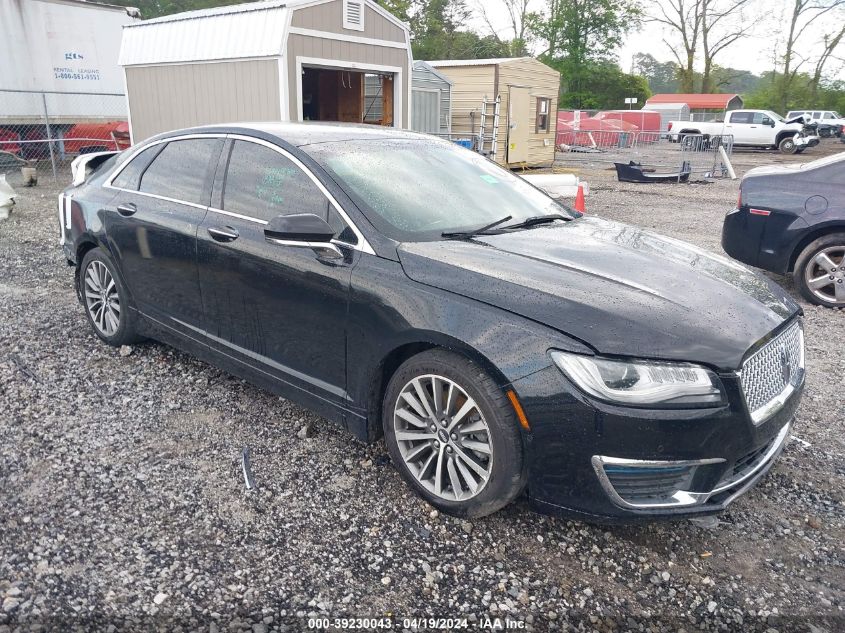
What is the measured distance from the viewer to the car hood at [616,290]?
8.11 ft

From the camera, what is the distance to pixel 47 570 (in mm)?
2533

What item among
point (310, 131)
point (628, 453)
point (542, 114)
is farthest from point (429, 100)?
point (628, 453)

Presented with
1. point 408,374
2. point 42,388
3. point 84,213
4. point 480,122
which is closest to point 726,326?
point 408,374

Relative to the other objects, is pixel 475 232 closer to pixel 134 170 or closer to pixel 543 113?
pixel 134 170

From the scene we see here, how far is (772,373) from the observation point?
2719mm

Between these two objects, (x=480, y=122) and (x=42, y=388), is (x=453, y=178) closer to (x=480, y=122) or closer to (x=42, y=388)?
(x=42, y=388)

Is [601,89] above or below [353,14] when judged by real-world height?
below

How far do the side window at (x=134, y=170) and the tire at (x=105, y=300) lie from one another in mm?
508

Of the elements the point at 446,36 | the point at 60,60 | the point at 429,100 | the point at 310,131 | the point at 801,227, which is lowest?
the point at 801,227

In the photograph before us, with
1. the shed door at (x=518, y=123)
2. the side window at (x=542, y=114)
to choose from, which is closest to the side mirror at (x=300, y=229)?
the shed door at (x=518, y=123)

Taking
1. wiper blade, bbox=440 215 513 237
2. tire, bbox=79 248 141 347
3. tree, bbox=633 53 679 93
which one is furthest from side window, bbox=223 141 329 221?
tree, bbox=633 53 679 93

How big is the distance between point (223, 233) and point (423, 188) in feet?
3.70

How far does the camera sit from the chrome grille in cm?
255

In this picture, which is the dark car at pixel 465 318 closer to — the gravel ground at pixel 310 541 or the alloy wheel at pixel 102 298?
the gravel ground at pixel 310 541
